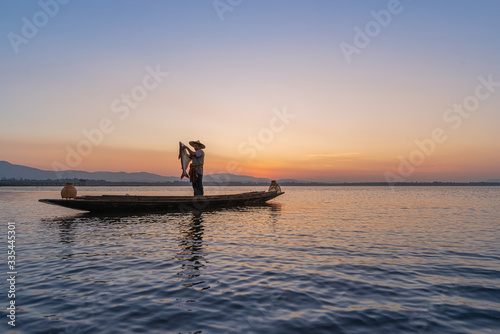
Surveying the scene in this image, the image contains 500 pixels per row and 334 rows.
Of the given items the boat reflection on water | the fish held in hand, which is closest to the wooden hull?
the fish held in hand

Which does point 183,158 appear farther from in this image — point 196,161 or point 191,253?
point 191,253

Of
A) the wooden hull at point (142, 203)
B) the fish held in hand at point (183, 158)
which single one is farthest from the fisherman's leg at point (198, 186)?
the fish held in hand at point (183, 158)

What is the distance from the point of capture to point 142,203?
2184 centimetres

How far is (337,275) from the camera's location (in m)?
7.71

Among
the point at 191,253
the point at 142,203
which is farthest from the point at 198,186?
the point at 191,253

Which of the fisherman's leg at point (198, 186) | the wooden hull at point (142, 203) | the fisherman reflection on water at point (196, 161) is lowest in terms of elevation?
the wooden hull at point (142, 203)

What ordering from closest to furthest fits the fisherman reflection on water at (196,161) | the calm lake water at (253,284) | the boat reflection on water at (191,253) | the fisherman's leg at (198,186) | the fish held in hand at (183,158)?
the calm lake water at (253,284) < the boat reflection on water at (191,253) < the fish held in hand at (183,158) < the fisherman reflection on water at (196,161) < the fisherman's leg at (198,186)

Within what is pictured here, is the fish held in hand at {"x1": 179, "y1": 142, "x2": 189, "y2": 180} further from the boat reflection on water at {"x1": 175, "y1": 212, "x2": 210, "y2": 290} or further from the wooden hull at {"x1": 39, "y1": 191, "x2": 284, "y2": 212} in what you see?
the boat reflection on water at {"x1": 175, "y1": 212, "x2": 210, "y2": 290}

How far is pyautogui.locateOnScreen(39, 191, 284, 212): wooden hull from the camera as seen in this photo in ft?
65.1

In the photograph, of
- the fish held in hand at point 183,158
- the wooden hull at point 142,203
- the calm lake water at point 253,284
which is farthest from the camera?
the fish held in hand at point 183,158

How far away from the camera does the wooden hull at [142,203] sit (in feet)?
65.1

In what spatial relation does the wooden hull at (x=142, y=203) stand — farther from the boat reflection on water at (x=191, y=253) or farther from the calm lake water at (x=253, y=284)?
the boat reflection on water at (x=191, y=253)

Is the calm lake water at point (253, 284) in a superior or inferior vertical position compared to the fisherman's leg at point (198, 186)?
inferior

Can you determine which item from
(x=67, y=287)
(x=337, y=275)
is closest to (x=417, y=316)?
(x=337, y=275)
